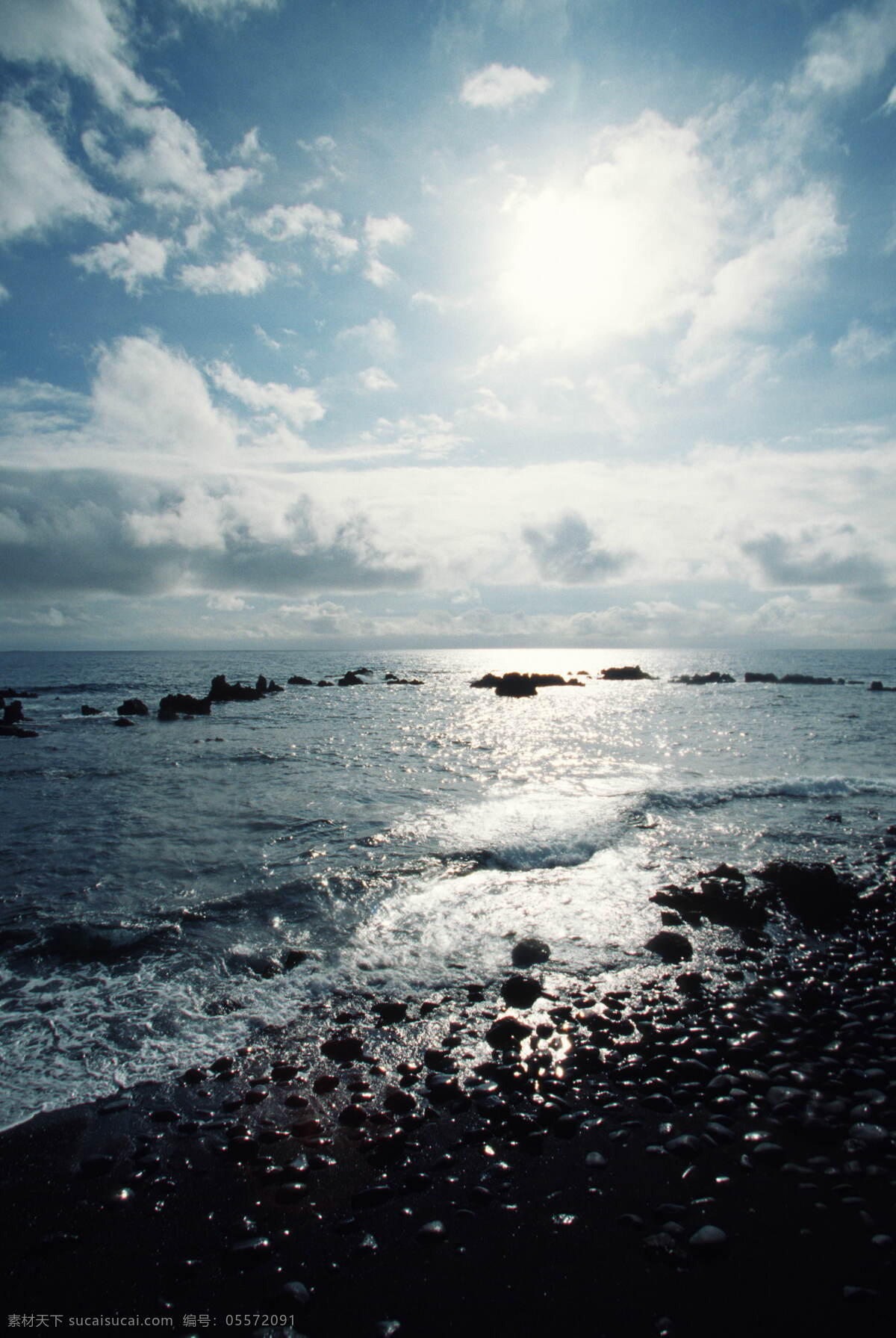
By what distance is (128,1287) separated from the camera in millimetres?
4387

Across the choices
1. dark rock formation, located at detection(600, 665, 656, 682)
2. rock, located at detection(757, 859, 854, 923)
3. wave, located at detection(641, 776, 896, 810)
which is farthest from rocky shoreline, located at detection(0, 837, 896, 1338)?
dark rock formation, located at detection(600, 665, 656, 682)

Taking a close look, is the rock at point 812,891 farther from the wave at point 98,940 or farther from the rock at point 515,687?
the rock at point 515,687

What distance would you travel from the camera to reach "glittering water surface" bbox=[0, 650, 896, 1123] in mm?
8508

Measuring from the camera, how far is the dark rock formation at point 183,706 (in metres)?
47.9

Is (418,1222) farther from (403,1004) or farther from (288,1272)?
(403,1004)

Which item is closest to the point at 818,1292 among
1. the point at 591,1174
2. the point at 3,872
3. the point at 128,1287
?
the point at 591,1174

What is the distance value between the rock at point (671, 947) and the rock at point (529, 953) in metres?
1.87

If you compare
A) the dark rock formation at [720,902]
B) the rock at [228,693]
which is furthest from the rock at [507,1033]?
the rock at [228,693]

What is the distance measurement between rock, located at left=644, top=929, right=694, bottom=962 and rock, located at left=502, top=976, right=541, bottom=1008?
101 inches

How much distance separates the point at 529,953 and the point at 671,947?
8.05ft

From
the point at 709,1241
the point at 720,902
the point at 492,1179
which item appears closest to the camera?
the point at 709,1241

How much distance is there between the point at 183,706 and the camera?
161 ft

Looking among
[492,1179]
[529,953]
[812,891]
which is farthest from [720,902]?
[492,1179]

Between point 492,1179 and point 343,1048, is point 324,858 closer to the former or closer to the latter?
point 343,1048
